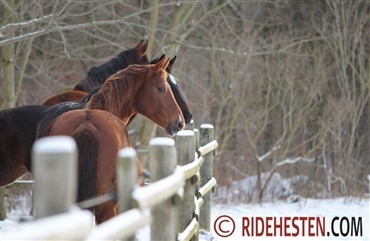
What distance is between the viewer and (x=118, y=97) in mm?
6395

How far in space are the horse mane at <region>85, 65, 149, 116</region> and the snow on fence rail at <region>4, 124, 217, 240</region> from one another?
0.69 m

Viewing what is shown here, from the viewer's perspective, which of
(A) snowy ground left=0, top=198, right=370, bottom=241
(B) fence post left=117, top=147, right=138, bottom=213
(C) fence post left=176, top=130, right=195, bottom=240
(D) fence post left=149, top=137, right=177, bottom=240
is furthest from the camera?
(A) snowy ground left=0, top=198, right=370, bottom=241

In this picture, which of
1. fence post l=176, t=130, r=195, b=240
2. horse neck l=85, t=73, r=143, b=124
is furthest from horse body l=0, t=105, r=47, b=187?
fence post l=176, t=130, r=195, b=240

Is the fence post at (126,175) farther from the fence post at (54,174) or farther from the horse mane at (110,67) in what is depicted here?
the horse mane at (110,67)

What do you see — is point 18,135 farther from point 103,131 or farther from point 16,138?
point 103,131

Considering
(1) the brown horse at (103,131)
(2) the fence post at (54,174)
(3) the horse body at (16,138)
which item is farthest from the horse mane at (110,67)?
(2) the fence post at (54,174)

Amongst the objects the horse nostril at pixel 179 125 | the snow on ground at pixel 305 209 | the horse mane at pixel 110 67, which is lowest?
the snow on ground at pixel 305 209

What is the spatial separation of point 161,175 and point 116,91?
2.54 meters

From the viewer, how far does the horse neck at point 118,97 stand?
237 inches

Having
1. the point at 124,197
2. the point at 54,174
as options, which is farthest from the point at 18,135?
the point at 54,174

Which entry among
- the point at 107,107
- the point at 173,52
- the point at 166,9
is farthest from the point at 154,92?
the point at 166,9

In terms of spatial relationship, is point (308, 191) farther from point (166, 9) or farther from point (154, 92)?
point (154, 92)

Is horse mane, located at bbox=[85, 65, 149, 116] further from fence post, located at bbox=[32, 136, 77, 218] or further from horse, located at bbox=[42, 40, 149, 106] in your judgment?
fence post, located at bbox=[32, 136, 77, 218]

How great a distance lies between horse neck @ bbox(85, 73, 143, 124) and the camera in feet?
19.8
